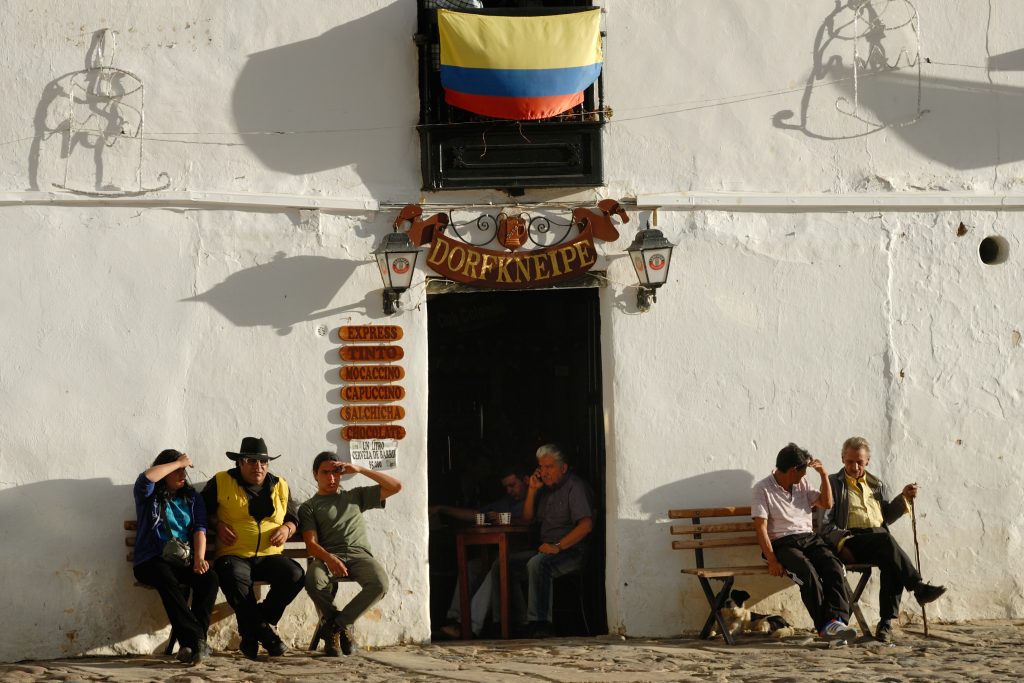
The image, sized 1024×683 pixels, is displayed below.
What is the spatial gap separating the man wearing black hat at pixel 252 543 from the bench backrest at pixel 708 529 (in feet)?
8.40

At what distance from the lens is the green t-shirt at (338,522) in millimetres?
9484

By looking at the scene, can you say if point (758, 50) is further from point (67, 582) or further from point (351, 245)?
point (67, 582)

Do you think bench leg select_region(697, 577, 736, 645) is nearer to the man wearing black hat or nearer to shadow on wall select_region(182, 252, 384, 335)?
the man wearing black hat

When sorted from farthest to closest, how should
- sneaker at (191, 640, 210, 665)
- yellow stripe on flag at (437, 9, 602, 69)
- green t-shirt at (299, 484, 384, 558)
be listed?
yellow stripe on flag at (437, 9, 602, 69)
green t-shirt at (299, 484, 384, 558)
sneaker at (191, 640, 210, 665)

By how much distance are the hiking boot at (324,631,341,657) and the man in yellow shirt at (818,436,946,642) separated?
3246mm

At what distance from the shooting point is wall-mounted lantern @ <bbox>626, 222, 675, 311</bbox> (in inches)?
388

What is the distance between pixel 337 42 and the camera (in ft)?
33.1

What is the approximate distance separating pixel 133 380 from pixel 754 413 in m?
4.18

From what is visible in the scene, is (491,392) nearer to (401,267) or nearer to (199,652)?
(401,267)

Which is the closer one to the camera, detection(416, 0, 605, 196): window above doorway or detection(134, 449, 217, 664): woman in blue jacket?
detection(134, 449, 217, 664): woman in blue jacket

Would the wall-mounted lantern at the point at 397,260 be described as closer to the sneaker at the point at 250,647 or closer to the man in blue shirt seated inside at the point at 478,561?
the man in blue shirt seated inside at the point at 478,561

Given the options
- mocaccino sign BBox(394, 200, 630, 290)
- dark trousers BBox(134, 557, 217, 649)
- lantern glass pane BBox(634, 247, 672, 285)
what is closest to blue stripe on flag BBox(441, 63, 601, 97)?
mocaccino sign BBox(394, 200, 630, 290)

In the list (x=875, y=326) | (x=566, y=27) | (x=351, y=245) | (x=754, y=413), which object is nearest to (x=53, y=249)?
(x=351, y=245)

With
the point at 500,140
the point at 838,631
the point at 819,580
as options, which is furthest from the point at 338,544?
the point at 838,631
